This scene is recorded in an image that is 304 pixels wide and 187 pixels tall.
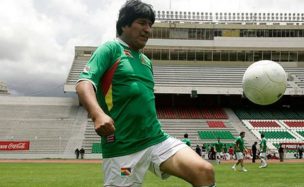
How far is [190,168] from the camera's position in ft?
13.6

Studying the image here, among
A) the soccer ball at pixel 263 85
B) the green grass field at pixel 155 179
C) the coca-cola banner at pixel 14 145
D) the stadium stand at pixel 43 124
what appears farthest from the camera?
the stadium stand at pixel 43 124

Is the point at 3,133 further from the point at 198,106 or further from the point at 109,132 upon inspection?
the point at 109,132

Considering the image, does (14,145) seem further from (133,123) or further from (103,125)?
(103,125)

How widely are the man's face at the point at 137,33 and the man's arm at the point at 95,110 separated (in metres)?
0.88

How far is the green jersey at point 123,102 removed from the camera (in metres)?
4.26

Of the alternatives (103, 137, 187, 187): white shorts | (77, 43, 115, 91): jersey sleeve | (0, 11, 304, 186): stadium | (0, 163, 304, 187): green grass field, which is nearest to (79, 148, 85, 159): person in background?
(0, 11, 304, 186): stadium

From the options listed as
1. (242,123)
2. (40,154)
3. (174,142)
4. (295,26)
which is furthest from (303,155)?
(174,142)

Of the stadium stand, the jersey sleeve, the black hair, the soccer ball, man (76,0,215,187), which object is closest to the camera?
the jersey sleeve

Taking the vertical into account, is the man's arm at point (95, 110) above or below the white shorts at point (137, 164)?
above

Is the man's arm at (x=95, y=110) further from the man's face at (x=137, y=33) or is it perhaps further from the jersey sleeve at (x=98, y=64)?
the man's face at (x=137, y=33)

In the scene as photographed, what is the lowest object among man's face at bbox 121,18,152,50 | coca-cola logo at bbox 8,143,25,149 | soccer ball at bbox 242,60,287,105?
coca-cola logo at bbox 8,143,25,149

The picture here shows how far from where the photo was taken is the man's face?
14.7 feet

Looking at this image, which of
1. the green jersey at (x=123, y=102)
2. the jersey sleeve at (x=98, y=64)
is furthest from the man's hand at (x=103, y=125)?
the green jersey at (x=123, y=102)

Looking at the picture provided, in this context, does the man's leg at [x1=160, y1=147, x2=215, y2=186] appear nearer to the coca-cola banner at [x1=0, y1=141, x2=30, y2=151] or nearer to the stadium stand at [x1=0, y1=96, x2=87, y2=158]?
the stadium stand at [x1=0, y1=96, x2=87, y2=158]
